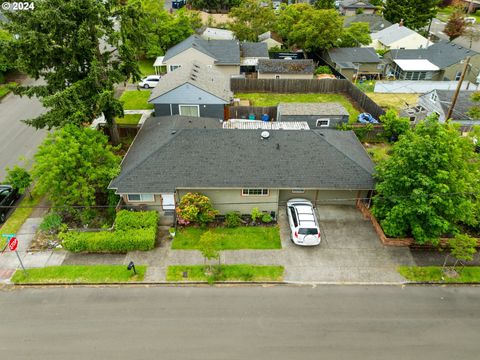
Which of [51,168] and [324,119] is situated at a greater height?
[51,168]

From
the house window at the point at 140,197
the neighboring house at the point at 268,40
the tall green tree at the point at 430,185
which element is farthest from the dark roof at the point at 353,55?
the house window at the point at 140,197

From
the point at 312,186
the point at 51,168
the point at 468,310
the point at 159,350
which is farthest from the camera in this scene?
the point at 312,186

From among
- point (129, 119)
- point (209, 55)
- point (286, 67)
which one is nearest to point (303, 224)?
point (129, 119)

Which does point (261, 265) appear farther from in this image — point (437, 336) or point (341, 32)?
point (341, 32)

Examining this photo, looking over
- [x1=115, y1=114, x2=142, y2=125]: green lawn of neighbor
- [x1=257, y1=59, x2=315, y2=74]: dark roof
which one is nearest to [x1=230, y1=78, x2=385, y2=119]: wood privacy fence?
[x1=257, y1=59, x2=315, y2=74]: dark roof

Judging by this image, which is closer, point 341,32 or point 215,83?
point 215,83

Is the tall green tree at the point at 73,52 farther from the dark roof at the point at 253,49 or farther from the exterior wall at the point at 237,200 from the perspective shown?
the dark roof at the point at 253,49

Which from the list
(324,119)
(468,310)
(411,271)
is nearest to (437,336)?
(468,310)
